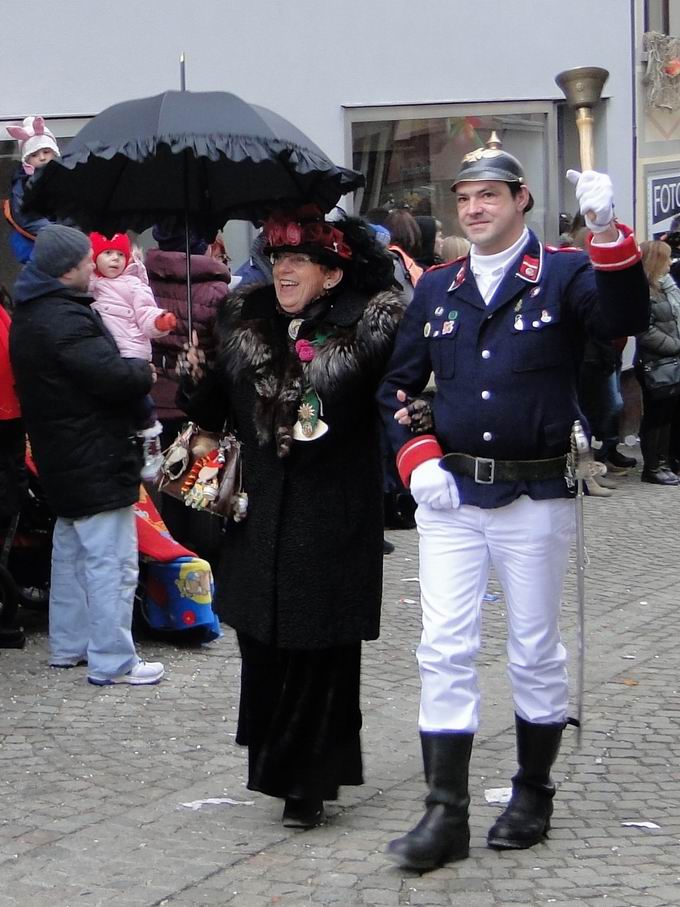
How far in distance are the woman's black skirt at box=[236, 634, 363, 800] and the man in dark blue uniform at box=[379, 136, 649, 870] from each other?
40 cm

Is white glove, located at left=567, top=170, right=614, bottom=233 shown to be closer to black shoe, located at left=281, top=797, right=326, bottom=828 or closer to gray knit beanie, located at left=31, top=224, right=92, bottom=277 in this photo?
black shoe, located at left=281, top=797, right=326, bottom=828

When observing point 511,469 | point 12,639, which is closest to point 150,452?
point 12,639

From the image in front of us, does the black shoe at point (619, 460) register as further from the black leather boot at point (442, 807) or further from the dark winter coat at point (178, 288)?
the black leather boot at point (442, 807)

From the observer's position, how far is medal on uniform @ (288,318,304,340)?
192 inches

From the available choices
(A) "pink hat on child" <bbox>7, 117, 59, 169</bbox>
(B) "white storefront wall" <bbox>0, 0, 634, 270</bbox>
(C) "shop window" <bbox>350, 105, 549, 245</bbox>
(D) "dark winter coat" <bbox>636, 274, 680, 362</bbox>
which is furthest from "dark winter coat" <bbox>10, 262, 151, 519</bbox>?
(D) "dark winter coat" <bbox>636, 274, 680, 362</bbox>

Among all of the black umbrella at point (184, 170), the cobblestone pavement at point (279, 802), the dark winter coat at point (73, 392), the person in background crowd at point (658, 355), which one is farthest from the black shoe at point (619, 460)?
the black umbrella at point (184, 170)

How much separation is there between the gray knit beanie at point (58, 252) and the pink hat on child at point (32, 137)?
1990 mm

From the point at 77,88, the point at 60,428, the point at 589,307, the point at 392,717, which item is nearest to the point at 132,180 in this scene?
the point at 60,428

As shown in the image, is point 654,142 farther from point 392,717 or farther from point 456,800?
point 456,800

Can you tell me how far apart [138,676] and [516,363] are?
9.37ft

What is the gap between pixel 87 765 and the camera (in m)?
5.65

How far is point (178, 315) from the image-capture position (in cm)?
809

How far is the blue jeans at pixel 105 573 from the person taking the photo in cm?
664

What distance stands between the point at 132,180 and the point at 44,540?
240 centimetres
